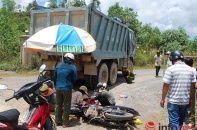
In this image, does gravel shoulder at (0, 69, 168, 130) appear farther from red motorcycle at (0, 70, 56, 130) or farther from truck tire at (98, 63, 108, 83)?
red motorcycle at (0, 70, 56, 130)

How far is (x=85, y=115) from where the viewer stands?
19.3ft

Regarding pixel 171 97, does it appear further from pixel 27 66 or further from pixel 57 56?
pixel 27 66

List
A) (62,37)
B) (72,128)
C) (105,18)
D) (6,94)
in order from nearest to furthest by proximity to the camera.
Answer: (72,128), (62,37), (6,94), (105,18)

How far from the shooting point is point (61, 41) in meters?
6.36

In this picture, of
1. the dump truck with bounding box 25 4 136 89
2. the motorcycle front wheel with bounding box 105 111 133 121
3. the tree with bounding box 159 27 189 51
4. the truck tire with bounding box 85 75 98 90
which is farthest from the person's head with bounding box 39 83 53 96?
the tree with bounding box 159 27 189 51

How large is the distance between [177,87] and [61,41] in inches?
127

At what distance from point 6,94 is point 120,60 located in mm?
5574

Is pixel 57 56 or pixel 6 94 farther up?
pixel 57 56

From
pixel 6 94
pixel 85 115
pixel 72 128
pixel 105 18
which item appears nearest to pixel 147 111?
pixel 85 115

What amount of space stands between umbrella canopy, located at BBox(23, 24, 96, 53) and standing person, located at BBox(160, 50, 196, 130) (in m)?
2.86

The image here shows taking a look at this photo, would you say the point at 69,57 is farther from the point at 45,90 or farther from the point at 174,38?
the point at 174,38

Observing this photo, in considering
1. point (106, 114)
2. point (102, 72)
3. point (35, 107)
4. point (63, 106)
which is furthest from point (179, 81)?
point (102, 72)

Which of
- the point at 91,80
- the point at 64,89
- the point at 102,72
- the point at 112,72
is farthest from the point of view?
the point at 112,72

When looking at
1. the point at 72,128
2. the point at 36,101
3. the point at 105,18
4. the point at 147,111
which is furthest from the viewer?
the point at 105,18
